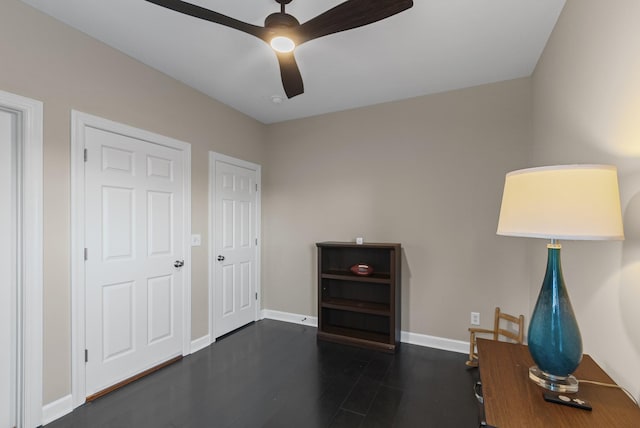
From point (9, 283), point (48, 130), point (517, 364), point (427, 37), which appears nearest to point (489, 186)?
point (427, 37)

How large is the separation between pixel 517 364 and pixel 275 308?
3.08 metres

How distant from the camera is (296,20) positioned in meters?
1.62

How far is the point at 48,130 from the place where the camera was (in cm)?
191

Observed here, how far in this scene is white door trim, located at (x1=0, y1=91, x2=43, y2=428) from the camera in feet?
5.92

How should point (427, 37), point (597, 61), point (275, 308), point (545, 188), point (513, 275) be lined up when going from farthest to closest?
point (275, 308) → point (513, 275) → point (427, 37) → point (597, 61) → point (545, 188)

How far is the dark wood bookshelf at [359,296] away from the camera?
2.94 m

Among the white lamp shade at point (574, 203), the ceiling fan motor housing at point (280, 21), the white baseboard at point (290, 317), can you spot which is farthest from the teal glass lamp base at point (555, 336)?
the white baseboard at point (290, 317)

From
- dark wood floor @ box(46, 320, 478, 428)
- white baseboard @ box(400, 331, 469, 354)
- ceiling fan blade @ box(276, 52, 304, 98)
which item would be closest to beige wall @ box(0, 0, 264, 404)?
dark wood floor @ box(46, 320, 478, 428)

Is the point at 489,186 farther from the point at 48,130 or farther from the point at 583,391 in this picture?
the point at 48,130

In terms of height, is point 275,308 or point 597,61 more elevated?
point 597,61

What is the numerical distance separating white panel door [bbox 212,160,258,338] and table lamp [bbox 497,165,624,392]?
2840 millimetres

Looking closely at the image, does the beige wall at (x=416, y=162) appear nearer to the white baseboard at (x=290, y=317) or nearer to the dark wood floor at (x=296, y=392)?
the white baseboard at (x=290, y=317)

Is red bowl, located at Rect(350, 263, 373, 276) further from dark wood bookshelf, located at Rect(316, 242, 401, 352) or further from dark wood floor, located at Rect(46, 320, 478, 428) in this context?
dark wood floor, located at Rect(46, 320, 478, 428)

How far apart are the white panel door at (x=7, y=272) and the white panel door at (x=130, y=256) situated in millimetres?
374
